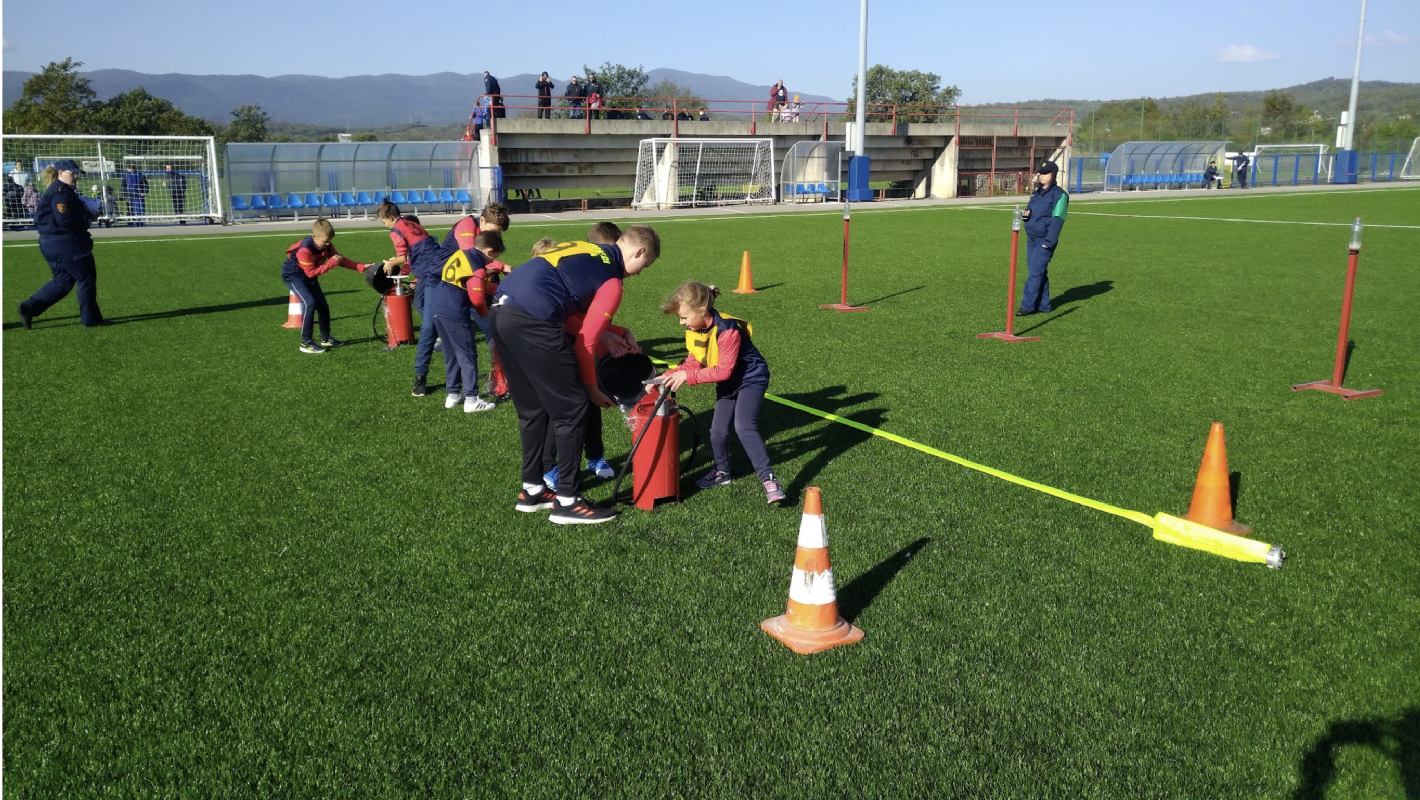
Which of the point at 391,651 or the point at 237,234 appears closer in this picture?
the point at 391,651

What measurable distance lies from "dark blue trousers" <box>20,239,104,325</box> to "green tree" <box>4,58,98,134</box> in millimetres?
54318

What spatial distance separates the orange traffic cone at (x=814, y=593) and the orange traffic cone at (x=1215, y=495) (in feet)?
7.67

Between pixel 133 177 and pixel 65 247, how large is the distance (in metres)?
18.4

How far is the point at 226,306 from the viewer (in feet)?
48.1

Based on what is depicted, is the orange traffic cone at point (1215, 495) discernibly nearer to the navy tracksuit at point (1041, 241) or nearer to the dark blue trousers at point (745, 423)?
the dark blue trousers at point (745, 423)

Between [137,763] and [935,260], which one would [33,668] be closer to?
[137,763]

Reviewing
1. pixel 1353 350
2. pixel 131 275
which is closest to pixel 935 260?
pixel 1353 350

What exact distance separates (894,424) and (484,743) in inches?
190

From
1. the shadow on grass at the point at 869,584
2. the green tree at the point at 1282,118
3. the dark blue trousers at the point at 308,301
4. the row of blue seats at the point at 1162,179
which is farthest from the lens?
the green tree at the point at 1282,118

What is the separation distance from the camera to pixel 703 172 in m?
36.8

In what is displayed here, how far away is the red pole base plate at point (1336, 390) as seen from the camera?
333 inches

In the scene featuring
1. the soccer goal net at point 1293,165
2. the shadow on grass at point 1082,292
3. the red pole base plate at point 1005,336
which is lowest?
the red pole base plate at point 1005,336

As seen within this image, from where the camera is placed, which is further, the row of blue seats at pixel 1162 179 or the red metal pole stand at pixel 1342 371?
the row of blue seats at pixel 1162 179

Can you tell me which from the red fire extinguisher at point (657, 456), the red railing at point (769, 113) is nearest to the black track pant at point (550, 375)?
the red fire extinguisher at point (657, 456)
